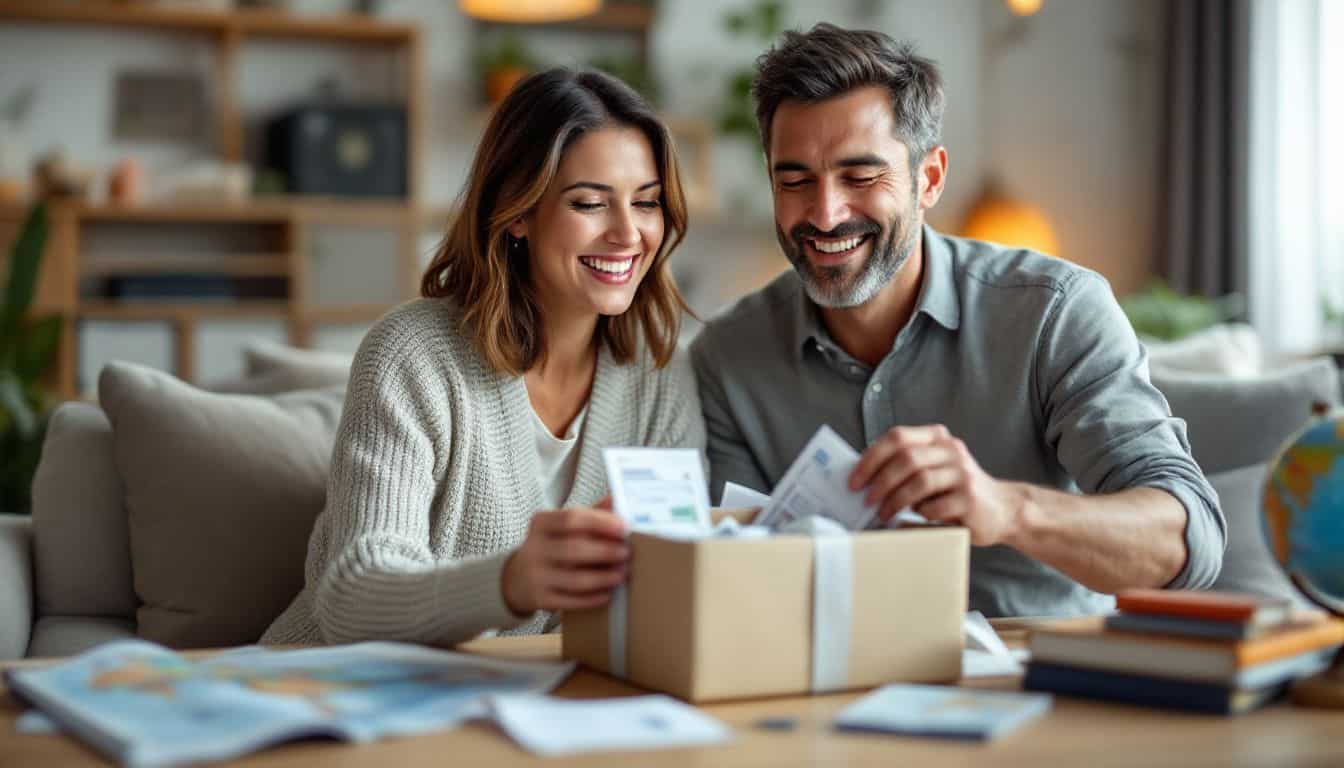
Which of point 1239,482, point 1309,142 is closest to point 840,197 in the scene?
point 1239,482

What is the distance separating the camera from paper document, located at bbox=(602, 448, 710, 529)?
50.5 inches

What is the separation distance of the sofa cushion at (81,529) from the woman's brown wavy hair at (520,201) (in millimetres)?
647

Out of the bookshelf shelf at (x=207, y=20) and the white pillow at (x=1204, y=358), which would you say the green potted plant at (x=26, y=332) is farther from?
the white pillow at (x=1204, y=358)

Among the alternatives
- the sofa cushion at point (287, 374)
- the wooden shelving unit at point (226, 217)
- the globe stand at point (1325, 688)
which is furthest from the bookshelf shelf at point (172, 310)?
the globe stand at point (1325, 688)

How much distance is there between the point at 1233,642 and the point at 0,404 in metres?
2.92

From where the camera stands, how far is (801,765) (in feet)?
3.47

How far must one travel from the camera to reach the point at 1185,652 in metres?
1.20

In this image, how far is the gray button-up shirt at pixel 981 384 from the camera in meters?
1.90

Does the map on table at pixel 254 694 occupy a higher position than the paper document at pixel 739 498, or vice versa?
the paper document at pixel 739 498

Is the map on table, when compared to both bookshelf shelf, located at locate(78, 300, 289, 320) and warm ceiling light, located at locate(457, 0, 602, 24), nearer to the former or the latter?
warm ceiling light, located at locate(457, 0, 602, 24)

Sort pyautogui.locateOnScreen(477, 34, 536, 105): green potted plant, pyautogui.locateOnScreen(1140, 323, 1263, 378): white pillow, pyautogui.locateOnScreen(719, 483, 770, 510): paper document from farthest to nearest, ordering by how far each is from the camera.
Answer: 1. pyautogui.locateOnScreen(477, 34, 536, 105): green potted plant
2. pyautogui.locateOnScreen(1140, 323, 1263, 378): white pillow
3. pyautogui.locateOnScreen(719, 483, 770, 510): paper document

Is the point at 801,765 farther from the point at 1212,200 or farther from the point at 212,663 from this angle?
the point at 1212,200

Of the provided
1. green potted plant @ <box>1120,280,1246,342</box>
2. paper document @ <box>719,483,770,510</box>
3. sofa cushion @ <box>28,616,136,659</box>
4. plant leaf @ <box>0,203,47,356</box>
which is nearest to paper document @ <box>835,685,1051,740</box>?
paper document @ <box>719,483,770,510</box>

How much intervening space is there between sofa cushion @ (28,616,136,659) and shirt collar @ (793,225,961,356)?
1.06 m
